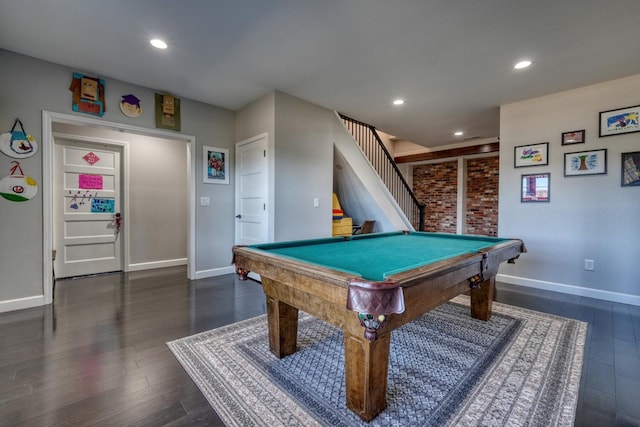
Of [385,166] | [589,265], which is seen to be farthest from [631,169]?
[385,166]

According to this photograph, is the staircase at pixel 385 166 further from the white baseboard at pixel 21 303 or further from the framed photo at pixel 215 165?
the white baseboard at pixel 21 303

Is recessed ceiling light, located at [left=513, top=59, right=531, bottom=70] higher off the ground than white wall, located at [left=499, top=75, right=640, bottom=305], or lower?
higher

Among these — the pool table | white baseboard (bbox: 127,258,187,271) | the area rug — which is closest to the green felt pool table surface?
the pool table

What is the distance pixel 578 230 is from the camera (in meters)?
3.49

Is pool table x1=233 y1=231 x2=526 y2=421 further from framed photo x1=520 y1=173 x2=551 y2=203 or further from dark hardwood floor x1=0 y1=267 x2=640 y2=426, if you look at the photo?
framed photo x1=520 y1=173 x2=551 y2=203

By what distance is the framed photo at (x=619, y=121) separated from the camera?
10.2ft

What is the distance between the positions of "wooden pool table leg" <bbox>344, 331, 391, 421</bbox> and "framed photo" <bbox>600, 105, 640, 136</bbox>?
12.7 ft

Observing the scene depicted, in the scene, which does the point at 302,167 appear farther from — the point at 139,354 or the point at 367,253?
the point at 139,354

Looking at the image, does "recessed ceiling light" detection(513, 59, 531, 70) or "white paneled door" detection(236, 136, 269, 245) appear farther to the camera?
"white paneled door" detection(236, 136, 269, 245)

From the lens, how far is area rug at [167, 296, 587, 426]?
1.43 m

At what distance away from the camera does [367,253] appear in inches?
79.1

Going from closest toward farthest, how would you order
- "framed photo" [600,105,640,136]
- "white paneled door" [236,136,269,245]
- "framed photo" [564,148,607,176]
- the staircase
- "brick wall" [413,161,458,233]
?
1. "framed photo" [600,105,640,136]
2. "framed photo" [564,148,607,176]
3. "white paneled door" [236,136,269,245]
4. the staircase
5. "brick wall" [413,161,458,233]

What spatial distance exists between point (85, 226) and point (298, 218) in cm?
326

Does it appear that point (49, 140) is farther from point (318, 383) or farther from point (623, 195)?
point (623, 195)
